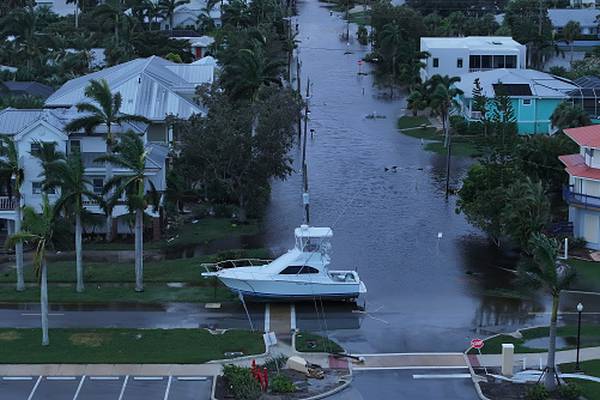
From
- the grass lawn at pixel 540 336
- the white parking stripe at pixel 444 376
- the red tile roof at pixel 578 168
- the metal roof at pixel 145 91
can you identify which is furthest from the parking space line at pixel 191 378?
the metal roof at pixel 145 91

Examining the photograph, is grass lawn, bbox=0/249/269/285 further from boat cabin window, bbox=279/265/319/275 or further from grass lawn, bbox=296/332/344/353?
grass lawn, bbox=296/332/344/353

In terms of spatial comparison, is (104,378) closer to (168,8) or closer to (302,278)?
(302,278)

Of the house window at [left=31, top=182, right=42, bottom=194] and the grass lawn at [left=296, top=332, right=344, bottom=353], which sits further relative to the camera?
the house window at [left=31, top=182, right=42, bottom=194]

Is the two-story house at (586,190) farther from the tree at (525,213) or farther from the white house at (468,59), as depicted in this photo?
the white house at (468,59)

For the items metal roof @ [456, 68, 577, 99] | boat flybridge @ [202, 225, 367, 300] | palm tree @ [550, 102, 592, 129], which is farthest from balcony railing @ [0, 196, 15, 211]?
metal roof @ [456, 68, 577, 99]

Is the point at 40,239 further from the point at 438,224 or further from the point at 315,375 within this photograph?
the point at 438,224

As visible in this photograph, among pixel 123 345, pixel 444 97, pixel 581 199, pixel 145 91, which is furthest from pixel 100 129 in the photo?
pixel 444 97
